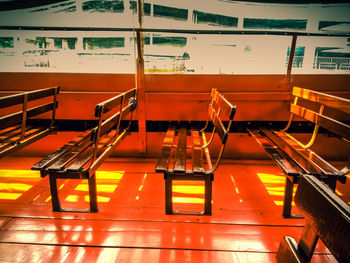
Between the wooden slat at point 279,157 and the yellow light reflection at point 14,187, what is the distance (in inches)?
111

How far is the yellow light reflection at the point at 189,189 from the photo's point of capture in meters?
2.83

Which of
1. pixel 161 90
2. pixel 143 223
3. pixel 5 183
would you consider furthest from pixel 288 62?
pixel 5 183

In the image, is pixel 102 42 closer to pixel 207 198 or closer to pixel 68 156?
pixel 68 156

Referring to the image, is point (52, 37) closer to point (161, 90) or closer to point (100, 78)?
point (100, 78)

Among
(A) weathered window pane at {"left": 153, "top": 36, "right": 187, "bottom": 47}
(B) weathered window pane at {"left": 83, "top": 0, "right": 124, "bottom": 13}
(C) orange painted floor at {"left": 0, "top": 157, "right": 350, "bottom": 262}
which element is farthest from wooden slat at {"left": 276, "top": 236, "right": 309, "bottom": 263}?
(B) weathered window pane at {"left": 83, "top": 0, "right": 124, "bottom": 13}

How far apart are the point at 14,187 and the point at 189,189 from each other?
2.12 metres

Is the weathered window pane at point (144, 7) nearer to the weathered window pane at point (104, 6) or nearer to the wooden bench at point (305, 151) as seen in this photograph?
the weathered window pane at point (104, 6)

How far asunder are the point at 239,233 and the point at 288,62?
2.66 metres

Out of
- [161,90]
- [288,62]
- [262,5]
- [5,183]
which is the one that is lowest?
[5,183]

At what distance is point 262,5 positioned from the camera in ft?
12.1

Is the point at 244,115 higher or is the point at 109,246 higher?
the point at 244,115

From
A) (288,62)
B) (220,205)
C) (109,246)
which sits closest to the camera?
(109,246)

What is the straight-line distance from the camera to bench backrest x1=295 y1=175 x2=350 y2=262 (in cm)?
64

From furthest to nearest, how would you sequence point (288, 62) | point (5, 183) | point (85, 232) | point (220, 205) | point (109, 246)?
point (288, 62), point (5, 183), point (220, 205), point (85, 232), point (109, 246)
